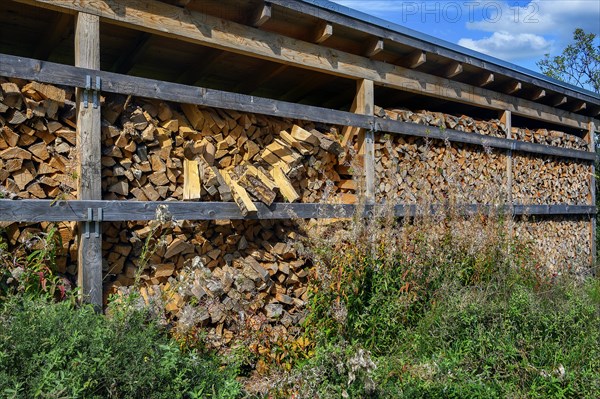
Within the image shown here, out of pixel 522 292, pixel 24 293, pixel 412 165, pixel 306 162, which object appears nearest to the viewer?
pixel 24 293

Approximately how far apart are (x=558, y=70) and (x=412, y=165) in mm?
11192

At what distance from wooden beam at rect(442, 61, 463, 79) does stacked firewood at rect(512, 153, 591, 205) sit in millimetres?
1943

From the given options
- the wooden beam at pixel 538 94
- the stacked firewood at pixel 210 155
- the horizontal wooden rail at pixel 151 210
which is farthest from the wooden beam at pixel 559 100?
the stacked firewood at pixel 210 155

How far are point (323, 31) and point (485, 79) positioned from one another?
9.95 ft

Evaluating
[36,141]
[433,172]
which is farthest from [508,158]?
[36,141]

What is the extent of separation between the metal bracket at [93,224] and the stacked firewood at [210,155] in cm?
30

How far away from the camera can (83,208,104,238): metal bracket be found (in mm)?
3457

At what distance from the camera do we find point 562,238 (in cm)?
814

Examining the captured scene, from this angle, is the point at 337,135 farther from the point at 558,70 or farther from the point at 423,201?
the point at 558,70

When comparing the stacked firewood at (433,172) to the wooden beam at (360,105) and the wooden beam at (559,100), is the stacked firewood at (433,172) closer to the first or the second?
the wooden beam at (360,105)

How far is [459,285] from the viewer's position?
4418 mm

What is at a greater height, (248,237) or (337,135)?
(337,135)

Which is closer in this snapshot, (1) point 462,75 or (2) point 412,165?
(2) point 412,165

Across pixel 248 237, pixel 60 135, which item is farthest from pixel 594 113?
pixel 60 135
